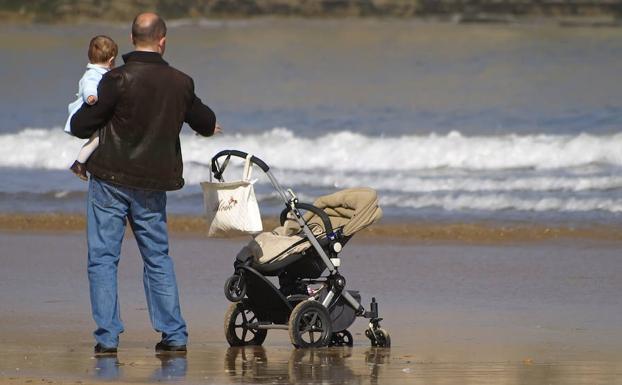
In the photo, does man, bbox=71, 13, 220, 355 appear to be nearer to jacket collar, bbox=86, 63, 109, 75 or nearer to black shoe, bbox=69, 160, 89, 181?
black shoe, bbox=69, 160, 89, 181

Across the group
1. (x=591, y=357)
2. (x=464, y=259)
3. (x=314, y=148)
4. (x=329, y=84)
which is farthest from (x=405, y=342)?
(x=329, y=84)

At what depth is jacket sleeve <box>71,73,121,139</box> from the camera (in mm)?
6742

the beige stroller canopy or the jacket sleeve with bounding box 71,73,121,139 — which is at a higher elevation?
the jacket sleeve with bounding box 71,73,121,139

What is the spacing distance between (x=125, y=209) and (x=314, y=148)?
13.7m

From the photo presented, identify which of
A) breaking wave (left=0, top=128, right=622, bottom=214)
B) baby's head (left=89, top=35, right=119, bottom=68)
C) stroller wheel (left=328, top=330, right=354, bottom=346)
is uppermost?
breaking wave (left=0, top=128, right=622, bottom=214)

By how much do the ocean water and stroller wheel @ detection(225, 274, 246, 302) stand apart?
6676 mm

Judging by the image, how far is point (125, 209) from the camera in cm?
692

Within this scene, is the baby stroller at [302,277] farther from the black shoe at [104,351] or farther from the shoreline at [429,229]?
the shoreline at [429,229]

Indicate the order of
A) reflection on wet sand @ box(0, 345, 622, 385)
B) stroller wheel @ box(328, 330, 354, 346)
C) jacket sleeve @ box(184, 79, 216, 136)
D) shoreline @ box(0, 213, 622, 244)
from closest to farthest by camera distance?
reflection on wet sand @ box(0, 345, 622, 385) → jacket sleeve @ box(184, 79, 216, 136) → stroller wheel @ box(328, 330, 354, 346) → shoreline @ box(0, 213, 622, 244)

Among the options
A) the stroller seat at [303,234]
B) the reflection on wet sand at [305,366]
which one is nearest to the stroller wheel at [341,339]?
the reflection on wet sand at [305,366]

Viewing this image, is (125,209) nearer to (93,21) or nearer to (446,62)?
(446,62)


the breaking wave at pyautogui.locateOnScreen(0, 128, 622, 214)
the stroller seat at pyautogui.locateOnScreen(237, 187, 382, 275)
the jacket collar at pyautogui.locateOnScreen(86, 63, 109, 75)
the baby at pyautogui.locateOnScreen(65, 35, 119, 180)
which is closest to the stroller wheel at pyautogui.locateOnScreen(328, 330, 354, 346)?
the stroller seat at pyautogui.locateOnScreen(237, 187, 382, 275)

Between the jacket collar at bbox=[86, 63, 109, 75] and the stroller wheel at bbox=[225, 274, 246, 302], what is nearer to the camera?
the jacket collar at bbox=[86, 63, 109, 75]

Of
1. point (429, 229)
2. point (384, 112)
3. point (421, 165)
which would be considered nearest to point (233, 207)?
point (429, 229)
